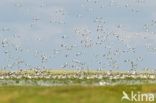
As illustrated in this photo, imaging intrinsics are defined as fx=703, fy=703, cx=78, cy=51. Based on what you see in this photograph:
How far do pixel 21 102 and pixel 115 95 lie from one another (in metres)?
11.6

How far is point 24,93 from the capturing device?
281 ft

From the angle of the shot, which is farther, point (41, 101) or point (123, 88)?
point (123, 88)

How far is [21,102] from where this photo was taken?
82312 millimetres

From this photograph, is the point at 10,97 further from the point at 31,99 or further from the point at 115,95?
the point at 115,95

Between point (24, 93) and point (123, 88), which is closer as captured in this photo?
point (24, 93)

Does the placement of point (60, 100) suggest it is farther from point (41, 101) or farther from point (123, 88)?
point (123, 88)

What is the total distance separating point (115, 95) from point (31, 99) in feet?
34.1

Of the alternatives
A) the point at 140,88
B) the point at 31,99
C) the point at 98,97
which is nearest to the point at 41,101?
the point at 31,99

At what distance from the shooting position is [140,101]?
82688mm

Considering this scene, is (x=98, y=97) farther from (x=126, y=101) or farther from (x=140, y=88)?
(x=140, y=88)

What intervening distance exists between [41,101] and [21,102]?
235 centimetres

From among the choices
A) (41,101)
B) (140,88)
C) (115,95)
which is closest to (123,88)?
(140,88)

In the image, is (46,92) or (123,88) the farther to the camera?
(123,88)

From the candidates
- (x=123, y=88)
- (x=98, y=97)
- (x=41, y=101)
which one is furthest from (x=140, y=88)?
(x=41, y=101)
